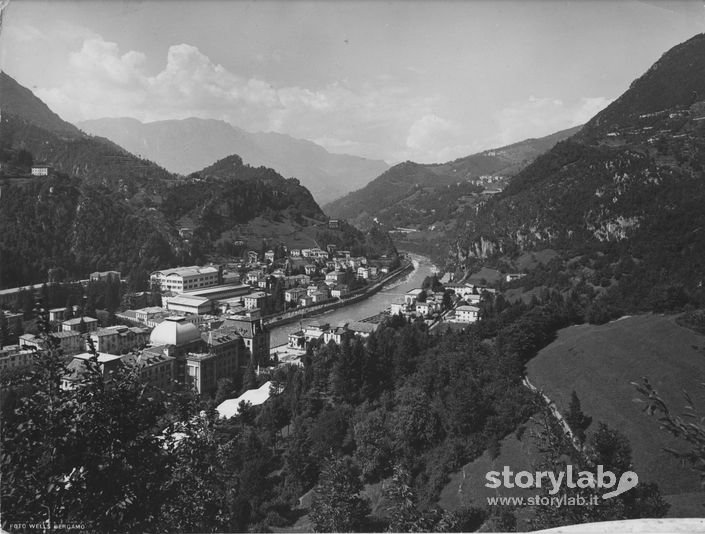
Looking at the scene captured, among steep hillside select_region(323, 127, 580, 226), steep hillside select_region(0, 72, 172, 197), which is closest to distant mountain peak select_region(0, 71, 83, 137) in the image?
steep hillside select_region(0, 72, 172, 197)

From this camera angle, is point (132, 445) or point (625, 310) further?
point (625, 310)

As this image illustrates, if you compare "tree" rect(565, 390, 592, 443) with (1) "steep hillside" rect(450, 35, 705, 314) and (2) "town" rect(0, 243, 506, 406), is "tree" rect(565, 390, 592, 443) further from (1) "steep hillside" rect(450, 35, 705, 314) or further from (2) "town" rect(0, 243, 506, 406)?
(2) "town" rect(0, 243, 506, 406)

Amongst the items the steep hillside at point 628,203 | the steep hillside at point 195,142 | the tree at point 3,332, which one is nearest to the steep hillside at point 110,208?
the tree at point 3,332

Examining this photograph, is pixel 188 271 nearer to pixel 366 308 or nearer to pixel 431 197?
pixel 366 308

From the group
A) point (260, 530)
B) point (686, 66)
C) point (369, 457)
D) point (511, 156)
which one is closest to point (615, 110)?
point (686, 66)

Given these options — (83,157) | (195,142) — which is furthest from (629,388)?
(83,157)

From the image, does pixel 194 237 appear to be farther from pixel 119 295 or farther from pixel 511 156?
pixel 511 156
